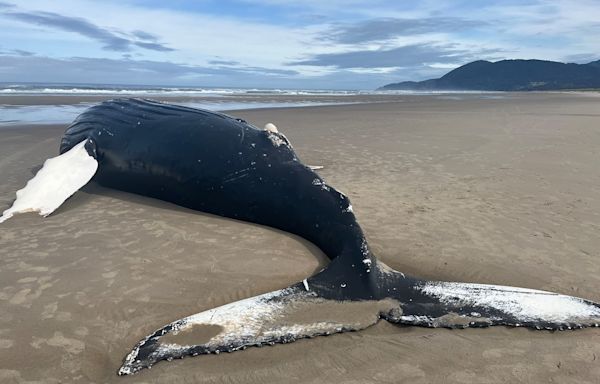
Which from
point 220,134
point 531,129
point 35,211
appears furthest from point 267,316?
point 531,129

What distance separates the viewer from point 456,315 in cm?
Answer: 360

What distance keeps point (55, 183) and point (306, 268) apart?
4.05m

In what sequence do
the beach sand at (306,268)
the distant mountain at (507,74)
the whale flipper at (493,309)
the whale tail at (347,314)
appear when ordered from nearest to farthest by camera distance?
the beach sand at (306,268), the whale tail at (347,314), the whale flipper at (493,309), the distant mountain at (507,74)

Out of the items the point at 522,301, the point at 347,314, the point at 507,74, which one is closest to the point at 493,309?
the point at 522,301

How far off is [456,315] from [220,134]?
12.8 feet

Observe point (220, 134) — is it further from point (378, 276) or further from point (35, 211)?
point (378, 276)

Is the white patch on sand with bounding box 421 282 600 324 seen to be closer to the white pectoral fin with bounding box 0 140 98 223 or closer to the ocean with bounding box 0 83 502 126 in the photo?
the white pectoral fin with bounding box 0 140 98 223

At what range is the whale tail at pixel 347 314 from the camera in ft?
10.7

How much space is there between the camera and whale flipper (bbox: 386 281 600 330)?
138 inches

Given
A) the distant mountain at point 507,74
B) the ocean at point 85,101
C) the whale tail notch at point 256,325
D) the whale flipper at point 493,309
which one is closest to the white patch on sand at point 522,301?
the whale flipper at point 493,309

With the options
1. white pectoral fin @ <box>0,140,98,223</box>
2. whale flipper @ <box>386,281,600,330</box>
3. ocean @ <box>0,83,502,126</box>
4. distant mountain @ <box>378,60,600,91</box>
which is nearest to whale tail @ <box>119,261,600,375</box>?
whale flipper @ <box>386,281,600,330</box>

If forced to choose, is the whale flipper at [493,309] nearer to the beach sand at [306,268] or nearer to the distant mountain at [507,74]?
the beach sand at [306,268]

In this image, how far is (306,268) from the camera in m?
4.75

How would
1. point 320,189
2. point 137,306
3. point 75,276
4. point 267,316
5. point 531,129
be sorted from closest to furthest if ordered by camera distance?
point 267,316, point 137,306, point 75,276, point 320,189, point 531,129
